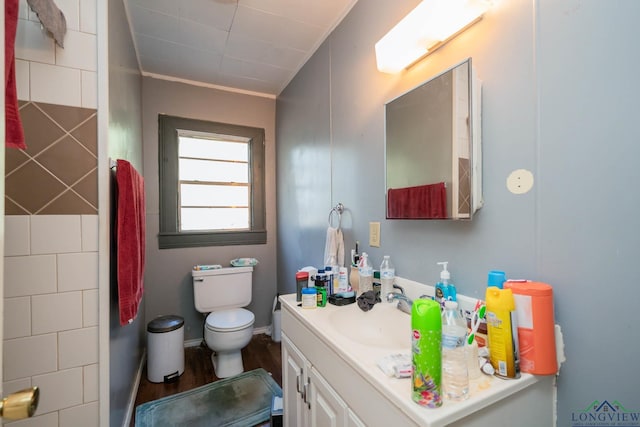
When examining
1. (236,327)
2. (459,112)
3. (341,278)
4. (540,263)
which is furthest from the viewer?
(236,327)

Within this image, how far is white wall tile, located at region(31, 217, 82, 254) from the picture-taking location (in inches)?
37.7

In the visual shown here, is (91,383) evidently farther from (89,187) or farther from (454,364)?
(454,364)

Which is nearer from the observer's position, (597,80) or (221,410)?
(597,80)

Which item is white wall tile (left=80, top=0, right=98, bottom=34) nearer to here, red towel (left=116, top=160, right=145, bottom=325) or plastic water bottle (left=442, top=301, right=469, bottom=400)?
red towel (left=116, top=160, right=145, bottom=325)

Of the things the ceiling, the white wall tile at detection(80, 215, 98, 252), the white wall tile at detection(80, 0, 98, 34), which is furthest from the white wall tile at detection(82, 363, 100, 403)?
the ceiling

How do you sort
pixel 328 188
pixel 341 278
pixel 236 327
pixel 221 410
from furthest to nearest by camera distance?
pixel 236 327, pixel 328 188, pixel 221 410, pixel 341 278

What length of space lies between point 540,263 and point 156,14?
7.66 feet

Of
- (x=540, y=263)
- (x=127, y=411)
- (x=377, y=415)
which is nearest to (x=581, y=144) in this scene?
(x=540, y=263)

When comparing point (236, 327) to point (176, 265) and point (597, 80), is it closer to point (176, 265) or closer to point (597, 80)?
point (176, 265)

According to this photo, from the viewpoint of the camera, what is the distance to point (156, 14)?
1690mm

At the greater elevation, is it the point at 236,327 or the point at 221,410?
the point at 236,327

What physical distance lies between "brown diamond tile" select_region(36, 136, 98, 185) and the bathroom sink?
3.68 feet

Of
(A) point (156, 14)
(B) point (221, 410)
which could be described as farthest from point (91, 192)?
(B) point (221, 410)

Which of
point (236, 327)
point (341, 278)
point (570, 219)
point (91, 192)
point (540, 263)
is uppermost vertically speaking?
point (91, 192)
